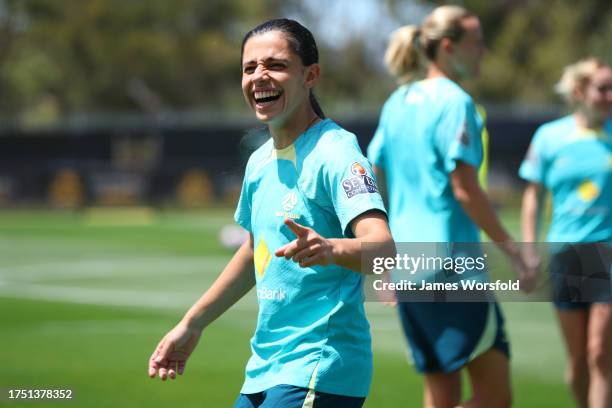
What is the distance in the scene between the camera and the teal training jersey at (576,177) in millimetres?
6773

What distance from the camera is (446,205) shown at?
5.54 meters

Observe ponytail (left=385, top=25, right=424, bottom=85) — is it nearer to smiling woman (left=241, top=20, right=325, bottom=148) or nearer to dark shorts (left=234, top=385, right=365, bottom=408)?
smiling woman (left=241, top=20, right=325, bottom=148)

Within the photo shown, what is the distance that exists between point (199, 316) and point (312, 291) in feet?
1.93

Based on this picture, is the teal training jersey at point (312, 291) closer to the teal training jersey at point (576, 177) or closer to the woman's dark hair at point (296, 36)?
the woman's dark hair at point (296, 36)

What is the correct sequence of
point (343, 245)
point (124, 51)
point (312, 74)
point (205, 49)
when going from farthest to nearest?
1. point (205, 49)
2. point (124, 51)
3. point (312, 74)
4. point (343, 245)

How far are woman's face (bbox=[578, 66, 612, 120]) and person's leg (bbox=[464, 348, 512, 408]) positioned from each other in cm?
209

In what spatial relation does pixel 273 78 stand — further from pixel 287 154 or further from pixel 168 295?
pixel 168 295

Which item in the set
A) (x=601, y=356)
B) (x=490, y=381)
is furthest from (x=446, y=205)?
(x=601, y=356)

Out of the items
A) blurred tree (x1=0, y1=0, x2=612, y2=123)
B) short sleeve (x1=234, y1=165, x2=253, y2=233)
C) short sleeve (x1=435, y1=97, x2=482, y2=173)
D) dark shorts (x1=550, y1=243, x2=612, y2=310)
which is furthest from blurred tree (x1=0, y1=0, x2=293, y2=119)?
short sleeve (x1=234, y1=165, x2=253, y2=233)

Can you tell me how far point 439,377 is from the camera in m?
5.56

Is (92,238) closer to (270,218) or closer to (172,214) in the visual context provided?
(172,214)

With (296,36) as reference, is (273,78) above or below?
below

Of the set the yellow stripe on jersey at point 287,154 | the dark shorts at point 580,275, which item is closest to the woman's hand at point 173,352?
the yellow stripe on jersey at point 287,154

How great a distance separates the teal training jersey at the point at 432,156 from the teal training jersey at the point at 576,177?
4.81 feet
